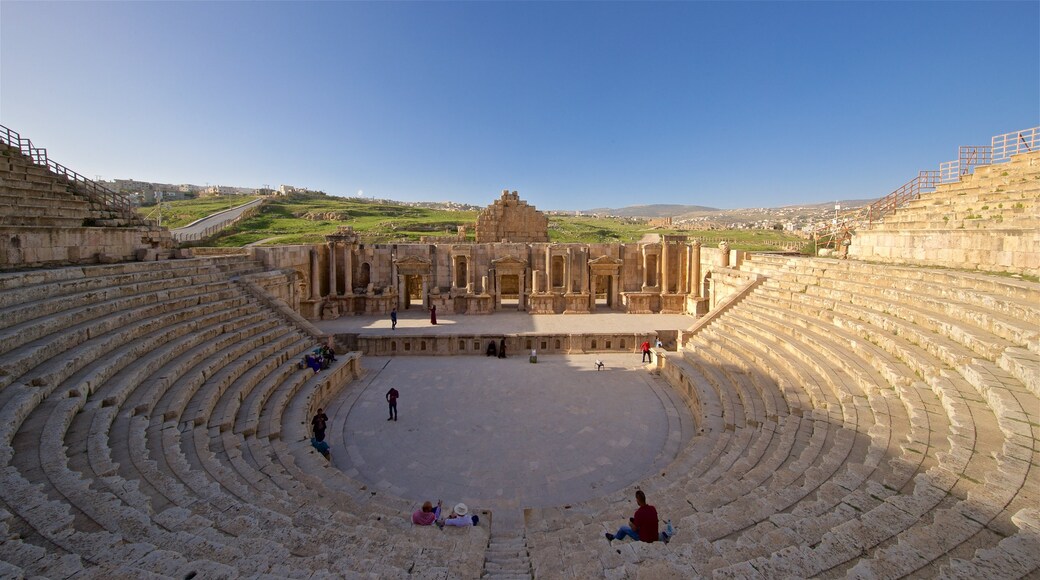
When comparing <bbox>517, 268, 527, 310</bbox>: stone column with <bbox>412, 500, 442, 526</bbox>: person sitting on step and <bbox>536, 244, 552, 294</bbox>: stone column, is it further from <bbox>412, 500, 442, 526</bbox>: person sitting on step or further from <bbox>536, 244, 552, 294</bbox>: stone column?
<bbox>412, 500, 442, 526</bbox>: person sitting on step

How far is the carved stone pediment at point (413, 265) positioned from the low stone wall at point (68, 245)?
433 inches

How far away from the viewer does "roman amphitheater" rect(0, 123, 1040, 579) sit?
476 centimetres

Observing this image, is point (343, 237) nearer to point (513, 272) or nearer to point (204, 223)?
point (513, 272)

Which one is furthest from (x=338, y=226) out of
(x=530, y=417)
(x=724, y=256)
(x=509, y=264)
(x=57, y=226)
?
(x=530, y=417)

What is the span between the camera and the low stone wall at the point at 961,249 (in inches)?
456

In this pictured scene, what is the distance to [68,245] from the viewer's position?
13961 mm

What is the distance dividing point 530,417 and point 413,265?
1525 centimetres

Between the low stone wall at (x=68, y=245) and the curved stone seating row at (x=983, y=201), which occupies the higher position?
the curved stone seating row at (x=983, y=201)

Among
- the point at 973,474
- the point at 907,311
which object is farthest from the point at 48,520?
the point at 907,311

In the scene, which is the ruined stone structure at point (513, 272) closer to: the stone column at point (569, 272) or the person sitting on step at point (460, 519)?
the stone column at point (569, 272)

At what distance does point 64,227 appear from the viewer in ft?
47.5

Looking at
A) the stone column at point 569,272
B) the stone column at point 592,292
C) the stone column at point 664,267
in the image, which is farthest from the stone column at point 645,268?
the stone column at point 569,272

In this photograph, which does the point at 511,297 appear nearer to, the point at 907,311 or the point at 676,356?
the point at 676,356

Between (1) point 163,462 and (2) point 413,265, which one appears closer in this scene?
(1) point 163,462
